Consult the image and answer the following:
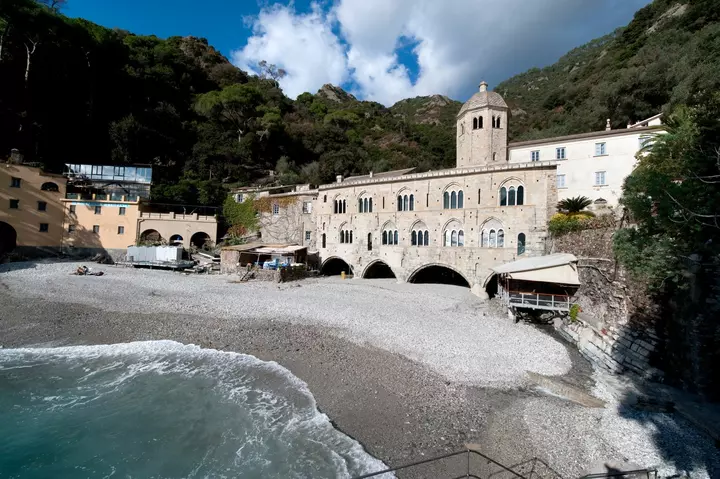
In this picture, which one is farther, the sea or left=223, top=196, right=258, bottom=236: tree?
left=223, top=196, right=258, bottom=236: tree

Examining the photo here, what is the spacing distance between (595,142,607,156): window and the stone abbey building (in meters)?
6.60

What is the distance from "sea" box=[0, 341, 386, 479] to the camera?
7.12 meters

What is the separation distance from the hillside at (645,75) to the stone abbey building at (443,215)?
33.4 feet

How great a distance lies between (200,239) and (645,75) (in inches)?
2076

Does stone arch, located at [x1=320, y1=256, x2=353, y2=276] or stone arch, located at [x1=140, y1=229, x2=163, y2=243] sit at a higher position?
stone arch, located at [x1=140, y1=229, x2=163, y2=243]

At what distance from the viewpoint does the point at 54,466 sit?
Answer: 7.38 metres

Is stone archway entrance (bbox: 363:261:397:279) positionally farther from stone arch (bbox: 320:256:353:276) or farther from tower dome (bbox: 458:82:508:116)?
tower dome (bbox: 458:82:508:116)

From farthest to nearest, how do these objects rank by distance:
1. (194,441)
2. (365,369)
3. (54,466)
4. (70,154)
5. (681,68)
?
(70,154)
(681,68)
(365,369)
(194,441)
(54,466)

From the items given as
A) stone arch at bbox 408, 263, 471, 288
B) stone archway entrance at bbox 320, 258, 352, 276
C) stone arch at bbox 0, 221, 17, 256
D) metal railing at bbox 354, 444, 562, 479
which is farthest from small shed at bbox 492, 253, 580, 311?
stone arch at bbox 0, 221, 17, 256

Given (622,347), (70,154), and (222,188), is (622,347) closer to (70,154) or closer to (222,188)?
(222,188)

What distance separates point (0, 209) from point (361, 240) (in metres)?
32.0

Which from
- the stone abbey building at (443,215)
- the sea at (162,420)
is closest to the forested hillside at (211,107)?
the stone abbey building at (443,215)

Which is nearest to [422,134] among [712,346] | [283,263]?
[283,263]

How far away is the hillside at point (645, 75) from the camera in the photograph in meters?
29.9
